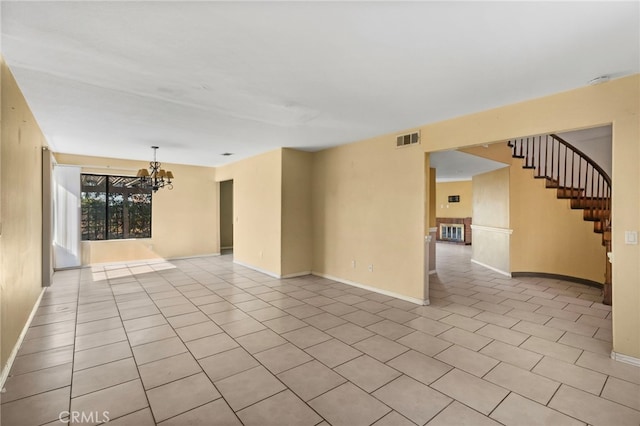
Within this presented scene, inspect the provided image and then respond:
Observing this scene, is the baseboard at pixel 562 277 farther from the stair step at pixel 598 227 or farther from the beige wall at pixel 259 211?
the beige wall at pixel 259 211

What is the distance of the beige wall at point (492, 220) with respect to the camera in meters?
6.50

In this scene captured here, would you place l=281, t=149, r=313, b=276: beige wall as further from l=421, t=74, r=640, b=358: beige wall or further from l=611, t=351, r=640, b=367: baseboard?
l=611, t=351, r=640, b=367: baseboard

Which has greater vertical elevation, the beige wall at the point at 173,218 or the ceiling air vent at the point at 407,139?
the ceiling air vent at the point at 407,139

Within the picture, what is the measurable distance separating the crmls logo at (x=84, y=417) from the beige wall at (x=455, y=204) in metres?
12.3

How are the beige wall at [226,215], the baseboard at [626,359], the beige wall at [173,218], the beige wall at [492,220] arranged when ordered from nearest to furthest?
the baseboard at [626,359] < the beige wall at [492,220] < the beige wall at [173,218] < the beige wall at [226,215]

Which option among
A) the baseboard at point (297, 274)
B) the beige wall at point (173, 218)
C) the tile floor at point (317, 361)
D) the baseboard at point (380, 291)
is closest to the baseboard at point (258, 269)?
the baseboard at point (297, 274)

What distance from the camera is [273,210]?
611 centimetres

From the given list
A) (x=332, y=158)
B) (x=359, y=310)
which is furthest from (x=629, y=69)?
(x=332, y=158)

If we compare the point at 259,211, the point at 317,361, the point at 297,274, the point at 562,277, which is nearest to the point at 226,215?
the point at 259,211

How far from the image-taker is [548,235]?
605 centimetres

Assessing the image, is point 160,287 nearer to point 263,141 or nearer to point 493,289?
point 263,141

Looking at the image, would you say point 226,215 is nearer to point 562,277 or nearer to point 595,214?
point 562,277

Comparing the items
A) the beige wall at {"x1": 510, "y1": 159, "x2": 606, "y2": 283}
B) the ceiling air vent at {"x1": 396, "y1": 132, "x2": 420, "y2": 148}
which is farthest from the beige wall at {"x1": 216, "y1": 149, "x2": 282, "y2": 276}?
the beige wall at {"x1": 510, "y1": 159, "x2": 606, "y2": 283}

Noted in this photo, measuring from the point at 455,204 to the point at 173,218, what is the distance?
10580 mm
